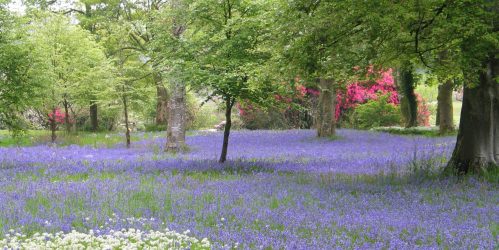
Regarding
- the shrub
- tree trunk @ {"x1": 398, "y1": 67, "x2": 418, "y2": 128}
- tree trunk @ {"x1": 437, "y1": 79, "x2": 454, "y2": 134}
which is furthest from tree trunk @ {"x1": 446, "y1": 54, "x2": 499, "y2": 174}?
the shrub

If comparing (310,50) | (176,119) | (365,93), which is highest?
(365,93)

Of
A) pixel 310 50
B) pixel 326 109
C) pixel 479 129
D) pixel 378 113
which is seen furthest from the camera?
pixel 378 113

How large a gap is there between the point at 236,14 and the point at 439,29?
572cm

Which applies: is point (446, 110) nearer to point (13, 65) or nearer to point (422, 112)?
point (422, 112)

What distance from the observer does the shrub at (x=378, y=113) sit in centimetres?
3300

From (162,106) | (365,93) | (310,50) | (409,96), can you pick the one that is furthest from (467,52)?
(162,106)

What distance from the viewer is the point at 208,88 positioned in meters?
12.6

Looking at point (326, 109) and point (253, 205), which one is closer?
point (253, 205)

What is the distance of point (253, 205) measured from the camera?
25.5 ft

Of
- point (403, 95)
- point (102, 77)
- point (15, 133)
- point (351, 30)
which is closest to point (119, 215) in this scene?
point (351, 30)

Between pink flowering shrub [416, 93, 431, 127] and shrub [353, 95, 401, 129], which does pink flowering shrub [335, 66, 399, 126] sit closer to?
shrub [353, 95, 401, 129]

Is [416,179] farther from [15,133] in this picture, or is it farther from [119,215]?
[15,133]

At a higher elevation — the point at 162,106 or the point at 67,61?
the point at 67,61

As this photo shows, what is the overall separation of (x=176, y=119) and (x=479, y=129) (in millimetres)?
10668
